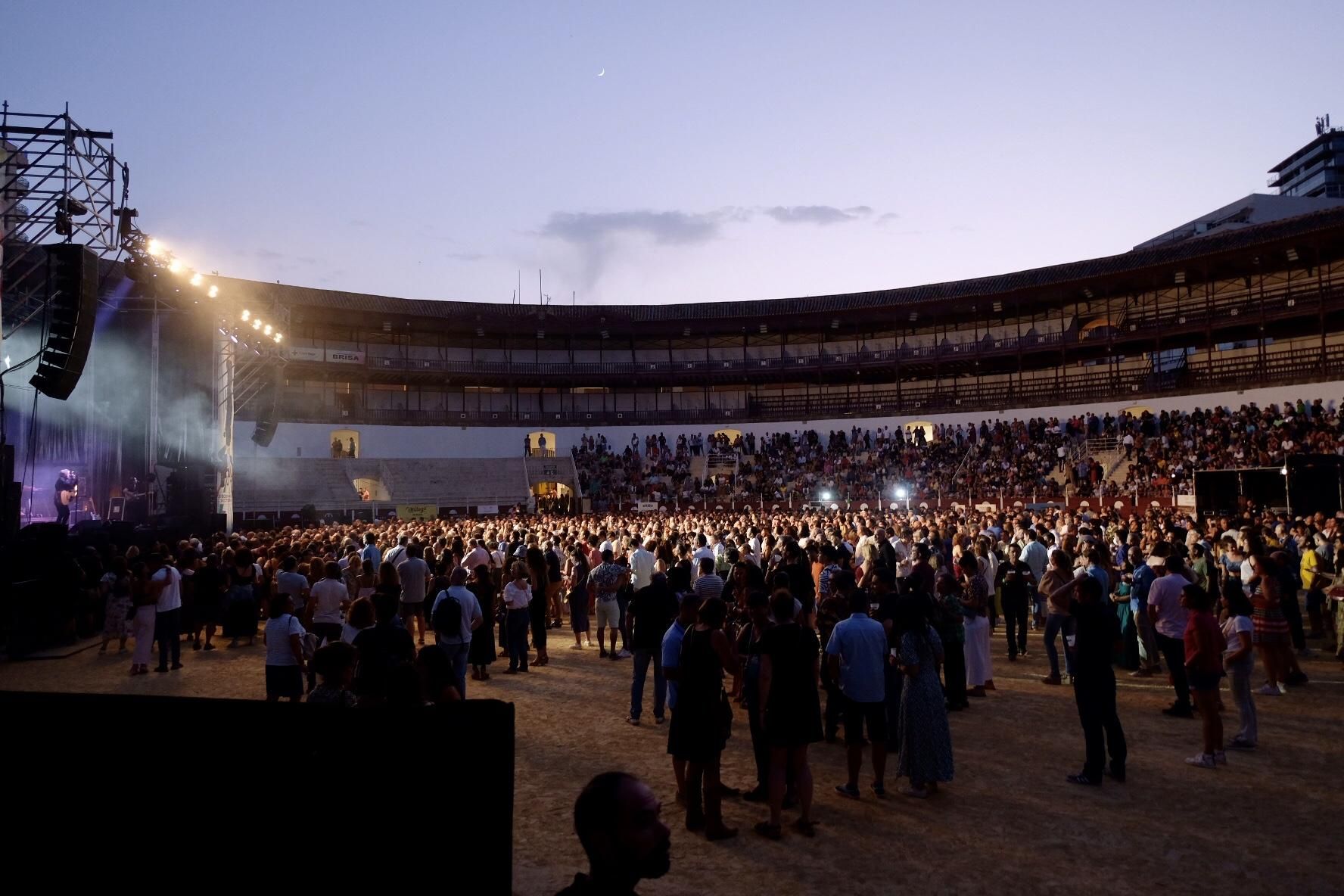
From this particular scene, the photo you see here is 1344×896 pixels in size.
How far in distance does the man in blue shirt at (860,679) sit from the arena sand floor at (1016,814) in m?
0.27

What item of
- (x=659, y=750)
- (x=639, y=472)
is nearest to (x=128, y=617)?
(x=659, y=750)

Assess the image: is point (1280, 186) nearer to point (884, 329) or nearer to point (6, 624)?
point (884, 329)

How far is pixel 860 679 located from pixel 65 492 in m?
22.9

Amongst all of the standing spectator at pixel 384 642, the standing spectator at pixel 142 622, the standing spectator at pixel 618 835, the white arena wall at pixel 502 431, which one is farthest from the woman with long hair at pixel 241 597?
the white arena wall at pixel 502 431

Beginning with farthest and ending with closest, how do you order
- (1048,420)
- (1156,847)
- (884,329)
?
(884,329), (1048,420), (1156,847)

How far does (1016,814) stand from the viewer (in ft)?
19.4

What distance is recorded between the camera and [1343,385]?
2970cm

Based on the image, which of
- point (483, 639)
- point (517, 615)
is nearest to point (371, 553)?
point (517, 615)

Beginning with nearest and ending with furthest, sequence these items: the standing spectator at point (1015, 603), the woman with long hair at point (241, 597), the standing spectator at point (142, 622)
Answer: the standing spectator at point (142, 622) → the standing spectator at point (1015, 603) → the woman with long hair at point (241, 597)

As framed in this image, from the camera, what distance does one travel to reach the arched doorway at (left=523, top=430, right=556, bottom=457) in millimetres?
45594

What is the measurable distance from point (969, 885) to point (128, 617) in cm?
1271

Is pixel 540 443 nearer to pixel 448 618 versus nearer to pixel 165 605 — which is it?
pixel 165 605

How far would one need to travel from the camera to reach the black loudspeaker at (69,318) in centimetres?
1446

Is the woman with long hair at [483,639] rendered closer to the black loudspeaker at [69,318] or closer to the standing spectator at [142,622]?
the standing spectator at [142,622]
